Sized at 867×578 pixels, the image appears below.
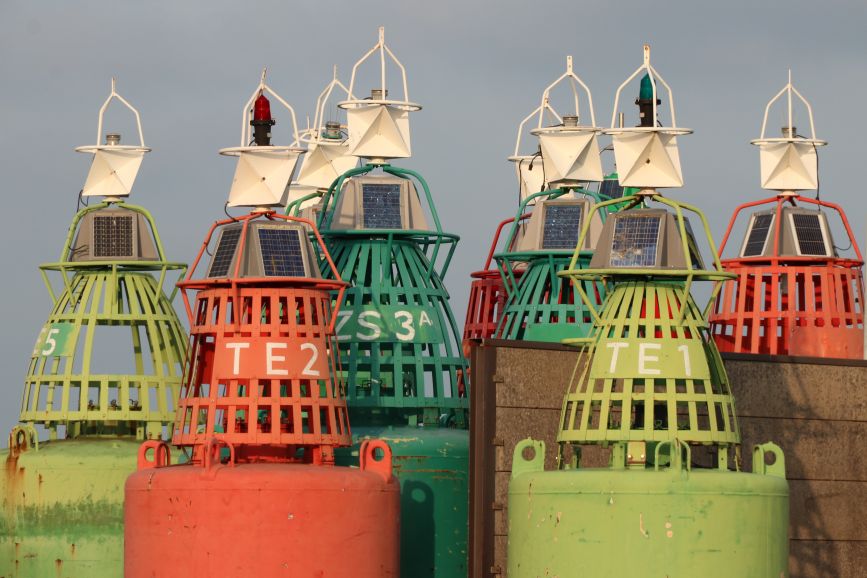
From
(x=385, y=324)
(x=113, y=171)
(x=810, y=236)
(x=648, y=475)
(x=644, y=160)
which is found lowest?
(x=648, y=475)

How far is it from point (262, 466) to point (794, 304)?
58.9 ft

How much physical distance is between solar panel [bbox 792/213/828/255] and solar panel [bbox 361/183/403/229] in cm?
1075

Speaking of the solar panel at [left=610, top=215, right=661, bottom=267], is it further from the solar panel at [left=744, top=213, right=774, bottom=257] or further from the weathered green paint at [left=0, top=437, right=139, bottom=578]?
the solar panel at [left=744, top=213, right=774, bottom=257]

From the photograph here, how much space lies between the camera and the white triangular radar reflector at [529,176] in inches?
2982

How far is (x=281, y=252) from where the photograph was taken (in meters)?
58.8

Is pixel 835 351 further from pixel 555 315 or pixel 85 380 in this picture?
pixel 85 380

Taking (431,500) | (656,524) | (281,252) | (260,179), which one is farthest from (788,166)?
(656,524)

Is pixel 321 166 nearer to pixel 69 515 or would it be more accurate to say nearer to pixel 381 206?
pixel 381 206

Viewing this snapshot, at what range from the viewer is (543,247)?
67500mm

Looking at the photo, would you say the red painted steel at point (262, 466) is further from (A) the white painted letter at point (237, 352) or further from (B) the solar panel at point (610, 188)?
(B) the solar panel at point (610, 188)

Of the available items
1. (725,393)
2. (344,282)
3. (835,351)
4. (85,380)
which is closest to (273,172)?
(344,282)

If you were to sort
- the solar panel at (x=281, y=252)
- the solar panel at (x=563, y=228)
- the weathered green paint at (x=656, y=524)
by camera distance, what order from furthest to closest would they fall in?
1. the solar panel at (x=563, y=228)
2. the solar panel at (x=281, y=252)
3. the weathered green paint at (x=656, y=524)

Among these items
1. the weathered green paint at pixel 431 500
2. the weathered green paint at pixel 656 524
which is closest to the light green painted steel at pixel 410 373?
the weathered green paint at pixel 431 500

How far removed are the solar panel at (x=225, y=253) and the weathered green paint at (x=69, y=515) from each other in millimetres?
5994
